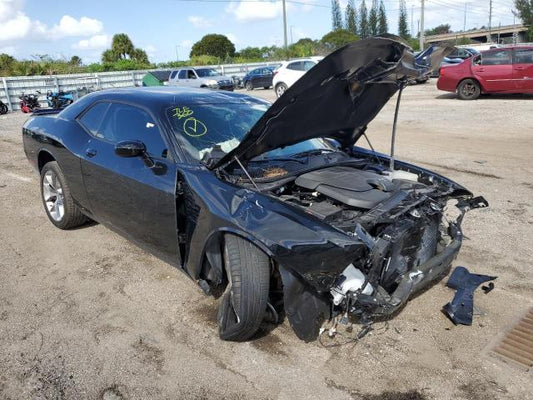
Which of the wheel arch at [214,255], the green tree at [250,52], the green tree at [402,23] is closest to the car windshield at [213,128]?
the wheel arch at [214,255]

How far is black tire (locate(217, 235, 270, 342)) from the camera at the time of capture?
9.14ft

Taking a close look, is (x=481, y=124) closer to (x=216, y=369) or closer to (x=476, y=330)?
(x=476, y=330)

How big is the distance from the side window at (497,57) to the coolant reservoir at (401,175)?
39.9ft

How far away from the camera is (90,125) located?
4445 millimetres

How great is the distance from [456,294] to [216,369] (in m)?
1.78

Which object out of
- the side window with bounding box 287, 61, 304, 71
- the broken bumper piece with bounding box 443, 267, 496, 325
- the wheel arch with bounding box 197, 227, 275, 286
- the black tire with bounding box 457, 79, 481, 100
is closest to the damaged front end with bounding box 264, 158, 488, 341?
the broken bumper piece with bounding box 443, 267, 496, 325

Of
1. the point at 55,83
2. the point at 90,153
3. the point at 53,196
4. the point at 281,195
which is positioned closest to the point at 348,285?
the point at 281,195

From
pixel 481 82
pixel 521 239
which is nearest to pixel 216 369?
pixel 521 239

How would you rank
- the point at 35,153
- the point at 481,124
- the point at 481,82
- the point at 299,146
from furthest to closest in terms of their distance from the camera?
the point at 481,82 < the point at 481,124 < the point at 35,153 < the point at 299,146

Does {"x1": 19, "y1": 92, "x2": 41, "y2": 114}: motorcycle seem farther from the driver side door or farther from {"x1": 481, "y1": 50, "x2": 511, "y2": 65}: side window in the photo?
the driver side door

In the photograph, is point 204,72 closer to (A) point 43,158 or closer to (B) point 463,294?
(A) point 43,158

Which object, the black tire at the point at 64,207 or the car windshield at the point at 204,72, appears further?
the car windshield at the point at 204,72

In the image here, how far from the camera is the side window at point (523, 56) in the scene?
44.1 feet

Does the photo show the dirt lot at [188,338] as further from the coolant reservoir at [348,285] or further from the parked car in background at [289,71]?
the parked car in background at [289,71]
